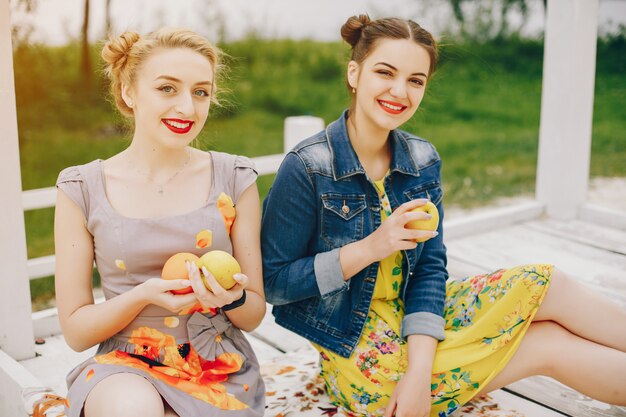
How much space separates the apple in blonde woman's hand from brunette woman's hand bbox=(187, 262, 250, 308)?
3cm

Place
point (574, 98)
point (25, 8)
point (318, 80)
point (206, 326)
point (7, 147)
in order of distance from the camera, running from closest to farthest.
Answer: point (206, 326)
point (7, 147)
point (25, 8)
point (574, 98)
point (318, 80)

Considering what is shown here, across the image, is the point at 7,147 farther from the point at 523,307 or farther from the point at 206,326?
the point at 523,307

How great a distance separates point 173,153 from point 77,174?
0.78 ft

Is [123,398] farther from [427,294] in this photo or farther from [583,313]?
[583,313]

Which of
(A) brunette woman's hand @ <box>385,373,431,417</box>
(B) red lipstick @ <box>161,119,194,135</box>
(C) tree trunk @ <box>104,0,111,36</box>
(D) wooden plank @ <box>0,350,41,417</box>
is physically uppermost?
(C) tree trunk @ <box>104,0,111,36</box>

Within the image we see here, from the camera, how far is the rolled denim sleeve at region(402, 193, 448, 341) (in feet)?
6.50

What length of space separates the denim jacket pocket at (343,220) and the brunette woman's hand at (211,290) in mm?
411

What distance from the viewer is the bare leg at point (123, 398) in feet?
5.28

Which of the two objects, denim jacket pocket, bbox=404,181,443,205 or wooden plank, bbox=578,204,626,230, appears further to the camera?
wooden plank, bbox=578,204,626,230

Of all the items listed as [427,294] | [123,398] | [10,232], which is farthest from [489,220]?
[123,398]

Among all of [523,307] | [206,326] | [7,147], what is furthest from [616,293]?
[7,147]

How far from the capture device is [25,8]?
9.31 ft

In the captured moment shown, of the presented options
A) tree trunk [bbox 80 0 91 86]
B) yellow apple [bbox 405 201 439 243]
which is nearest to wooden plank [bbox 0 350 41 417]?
yellow apple [bbox 405 201 439 243]

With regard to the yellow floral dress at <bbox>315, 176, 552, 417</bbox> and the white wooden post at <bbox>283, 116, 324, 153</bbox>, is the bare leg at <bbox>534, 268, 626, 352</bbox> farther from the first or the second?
the white wooden post at <bbox>283, 116, 324, 153</bbox>
